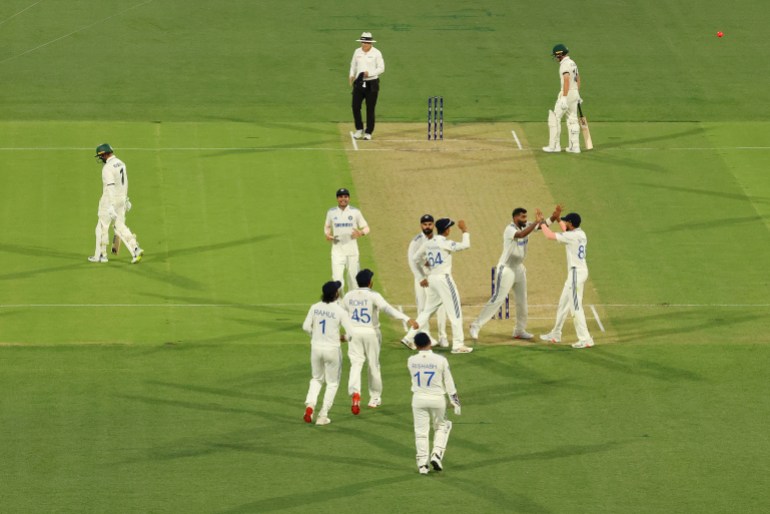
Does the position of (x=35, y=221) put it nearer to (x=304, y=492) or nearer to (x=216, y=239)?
(x=216, y=239)

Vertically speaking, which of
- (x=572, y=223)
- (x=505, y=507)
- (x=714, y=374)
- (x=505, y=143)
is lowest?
(x=505, y=507)

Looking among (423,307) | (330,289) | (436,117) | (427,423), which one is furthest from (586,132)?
(427,423)

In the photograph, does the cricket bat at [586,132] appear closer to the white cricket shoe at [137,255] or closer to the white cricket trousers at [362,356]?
the white cricket shoe at [137,255]

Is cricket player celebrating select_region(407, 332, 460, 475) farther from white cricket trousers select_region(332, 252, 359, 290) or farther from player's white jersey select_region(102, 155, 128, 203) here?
player's white jersey select_region(102, 155, 128, 203)

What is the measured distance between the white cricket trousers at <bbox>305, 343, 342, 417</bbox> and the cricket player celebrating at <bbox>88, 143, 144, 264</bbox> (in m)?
9.47

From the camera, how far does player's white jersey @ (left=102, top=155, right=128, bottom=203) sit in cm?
3906

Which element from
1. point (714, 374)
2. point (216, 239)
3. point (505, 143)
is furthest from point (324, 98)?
point (714, 374)

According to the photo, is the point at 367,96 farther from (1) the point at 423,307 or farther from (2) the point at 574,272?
(2) the point at 574,272

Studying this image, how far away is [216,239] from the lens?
135ft

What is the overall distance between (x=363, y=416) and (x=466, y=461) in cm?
263

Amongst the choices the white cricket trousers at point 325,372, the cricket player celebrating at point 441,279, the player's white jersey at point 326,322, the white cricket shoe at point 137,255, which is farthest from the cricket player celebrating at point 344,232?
the white cricket shoe at point 137,255

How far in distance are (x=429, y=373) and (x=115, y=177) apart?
12.7 m

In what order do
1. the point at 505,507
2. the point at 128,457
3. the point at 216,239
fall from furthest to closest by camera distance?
the point at 216,239 → the point at 128,457 → the point at 505,507

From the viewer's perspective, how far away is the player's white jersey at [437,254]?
113ft
